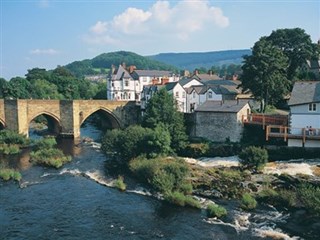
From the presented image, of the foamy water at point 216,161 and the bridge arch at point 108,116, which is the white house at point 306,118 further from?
the bridge arch at point 108,116

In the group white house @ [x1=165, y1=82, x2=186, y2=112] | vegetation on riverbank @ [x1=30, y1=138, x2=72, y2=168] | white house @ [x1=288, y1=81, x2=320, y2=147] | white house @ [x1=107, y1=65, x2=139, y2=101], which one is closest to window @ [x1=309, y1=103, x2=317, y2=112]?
white house @ [x1=288, y1=81, x2=320, y2=147]

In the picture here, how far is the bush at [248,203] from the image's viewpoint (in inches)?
1188

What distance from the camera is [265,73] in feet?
167

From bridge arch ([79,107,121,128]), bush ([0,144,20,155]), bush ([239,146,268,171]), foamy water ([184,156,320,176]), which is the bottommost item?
bush ([0,144,20,155])

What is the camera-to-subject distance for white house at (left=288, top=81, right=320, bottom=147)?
39.8 meters

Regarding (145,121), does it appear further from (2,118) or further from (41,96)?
(41,96)

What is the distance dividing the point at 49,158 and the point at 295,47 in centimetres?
4328

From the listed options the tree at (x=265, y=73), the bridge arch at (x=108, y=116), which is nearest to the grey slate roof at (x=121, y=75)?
the bridge arch at (x=108, y=116)

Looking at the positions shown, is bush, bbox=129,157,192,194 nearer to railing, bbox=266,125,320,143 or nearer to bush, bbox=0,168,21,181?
railing, bbox=266,125,320,143

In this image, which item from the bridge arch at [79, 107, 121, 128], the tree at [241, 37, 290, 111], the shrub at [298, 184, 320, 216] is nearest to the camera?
the shrub at [298, 184, 320, 216]

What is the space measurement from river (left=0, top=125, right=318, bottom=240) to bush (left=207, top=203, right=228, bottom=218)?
1.92ft

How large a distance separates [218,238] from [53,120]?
4645 centimetres

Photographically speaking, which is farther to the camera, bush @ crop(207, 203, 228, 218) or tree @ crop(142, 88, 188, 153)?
tree @ crop(142, 88, 188, 153)

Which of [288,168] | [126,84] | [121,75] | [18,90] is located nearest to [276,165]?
[288,168]
